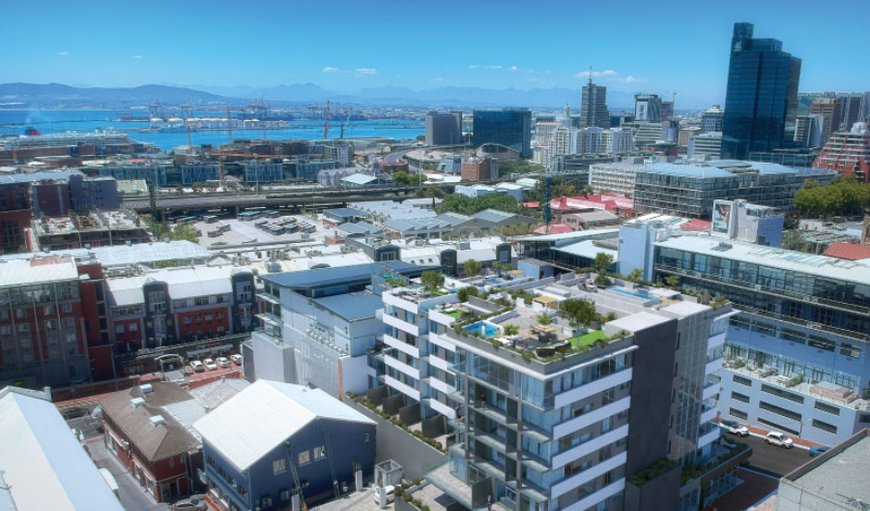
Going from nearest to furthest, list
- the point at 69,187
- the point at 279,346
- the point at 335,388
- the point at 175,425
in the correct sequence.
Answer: the point at 175,425 < the point at 335,388 < the point at 279,346 < the point at 69,187

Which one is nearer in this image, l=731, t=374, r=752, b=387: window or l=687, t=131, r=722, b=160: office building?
l=731, t=374, r=752, b=387: window

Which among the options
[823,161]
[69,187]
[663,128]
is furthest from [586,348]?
[663,128]

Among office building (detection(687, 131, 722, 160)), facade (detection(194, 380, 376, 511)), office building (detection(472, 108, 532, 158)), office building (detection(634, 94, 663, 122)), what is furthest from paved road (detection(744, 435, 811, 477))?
office building (detection(634, 94, 663, 122))

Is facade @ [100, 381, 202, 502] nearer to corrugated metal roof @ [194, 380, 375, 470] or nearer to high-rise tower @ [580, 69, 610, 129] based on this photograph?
corrugated metal roof @ [194, 380, 375, 470]

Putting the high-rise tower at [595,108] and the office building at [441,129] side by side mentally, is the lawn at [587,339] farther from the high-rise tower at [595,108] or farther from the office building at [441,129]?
the high-rise tower at [595,108]

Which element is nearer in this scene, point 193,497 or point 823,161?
point 193,497

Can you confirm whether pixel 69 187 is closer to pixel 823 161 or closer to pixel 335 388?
pixel 335 388
